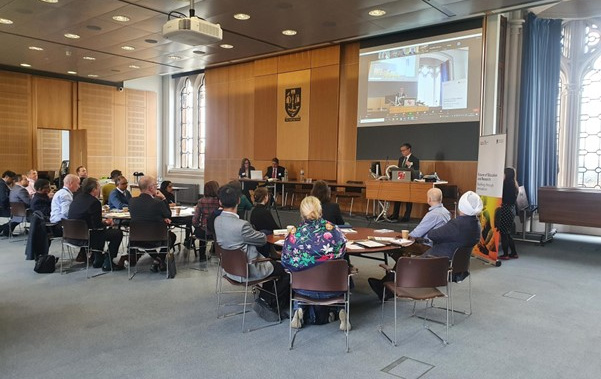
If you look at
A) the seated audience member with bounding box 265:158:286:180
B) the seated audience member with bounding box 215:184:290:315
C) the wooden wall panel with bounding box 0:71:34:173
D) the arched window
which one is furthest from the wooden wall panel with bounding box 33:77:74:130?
the seated audience member with bounding box 215:184:290:315

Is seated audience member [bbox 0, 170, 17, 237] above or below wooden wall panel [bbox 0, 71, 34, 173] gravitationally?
below

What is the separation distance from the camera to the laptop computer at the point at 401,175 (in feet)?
27.9

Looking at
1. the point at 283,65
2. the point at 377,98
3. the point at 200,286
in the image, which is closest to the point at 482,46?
the point at 377,98

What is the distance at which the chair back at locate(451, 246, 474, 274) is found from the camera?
3.96 metres

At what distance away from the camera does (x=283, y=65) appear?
11.8 m

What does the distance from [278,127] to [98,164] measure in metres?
6.57

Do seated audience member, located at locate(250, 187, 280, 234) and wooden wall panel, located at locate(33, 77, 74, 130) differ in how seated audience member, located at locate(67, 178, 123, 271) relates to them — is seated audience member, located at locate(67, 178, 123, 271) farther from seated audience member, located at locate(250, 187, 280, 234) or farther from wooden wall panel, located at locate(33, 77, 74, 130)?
wooden wall panel, located at locate(33, 77, 74, 130)

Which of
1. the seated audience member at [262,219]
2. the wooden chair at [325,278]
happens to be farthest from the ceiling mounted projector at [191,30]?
the wooden chair at [325,278]

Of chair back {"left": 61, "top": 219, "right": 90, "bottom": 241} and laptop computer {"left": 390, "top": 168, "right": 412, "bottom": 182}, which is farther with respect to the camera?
laptop computer {"left": 390, "top": 168, "right": 412, "bottom": 182}

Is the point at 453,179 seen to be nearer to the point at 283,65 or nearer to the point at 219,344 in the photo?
the point at 283,65

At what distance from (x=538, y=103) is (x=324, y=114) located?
4551 millimetres

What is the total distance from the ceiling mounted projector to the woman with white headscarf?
366cm

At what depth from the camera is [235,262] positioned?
396cm

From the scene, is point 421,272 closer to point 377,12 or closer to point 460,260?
point 460,260
